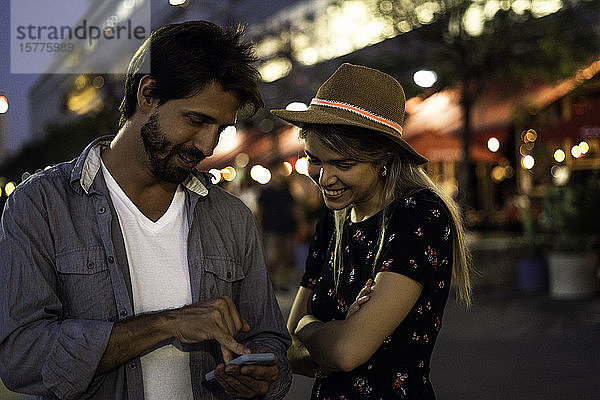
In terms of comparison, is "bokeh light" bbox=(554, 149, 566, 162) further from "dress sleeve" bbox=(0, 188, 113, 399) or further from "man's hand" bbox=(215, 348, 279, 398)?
"dress sleeve" bbox=(0, 188, 113, 399)

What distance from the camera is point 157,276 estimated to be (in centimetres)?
240

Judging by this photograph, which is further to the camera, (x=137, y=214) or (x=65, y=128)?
(x=65, y=128)

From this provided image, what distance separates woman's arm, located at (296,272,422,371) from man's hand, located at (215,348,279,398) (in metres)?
0.32

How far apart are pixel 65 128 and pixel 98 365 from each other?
8.61 ft

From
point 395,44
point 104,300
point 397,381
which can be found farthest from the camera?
point 395,44

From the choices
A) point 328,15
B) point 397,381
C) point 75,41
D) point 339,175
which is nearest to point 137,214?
point 339,175

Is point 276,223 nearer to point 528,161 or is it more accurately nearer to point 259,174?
point 259,174

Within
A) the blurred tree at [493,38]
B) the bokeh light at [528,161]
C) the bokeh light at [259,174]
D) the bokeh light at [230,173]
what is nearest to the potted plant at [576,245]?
the blurred tree at [493,38]

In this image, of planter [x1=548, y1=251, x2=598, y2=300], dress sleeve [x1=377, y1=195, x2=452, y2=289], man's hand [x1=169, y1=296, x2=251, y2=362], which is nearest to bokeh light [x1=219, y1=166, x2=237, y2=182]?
planter [x1=548, y1=251, x2=598, y2=300]

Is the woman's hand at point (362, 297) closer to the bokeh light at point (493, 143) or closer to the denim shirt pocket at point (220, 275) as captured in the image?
the denim shirt pocket at point (220, 275)

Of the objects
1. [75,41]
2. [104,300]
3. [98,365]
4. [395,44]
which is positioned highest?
[395,44]

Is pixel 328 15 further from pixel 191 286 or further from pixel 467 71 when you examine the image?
pixel 191 286

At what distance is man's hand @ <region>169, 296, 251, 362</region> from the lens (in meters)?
2.17

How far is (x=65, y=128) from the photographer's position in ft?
14.7
